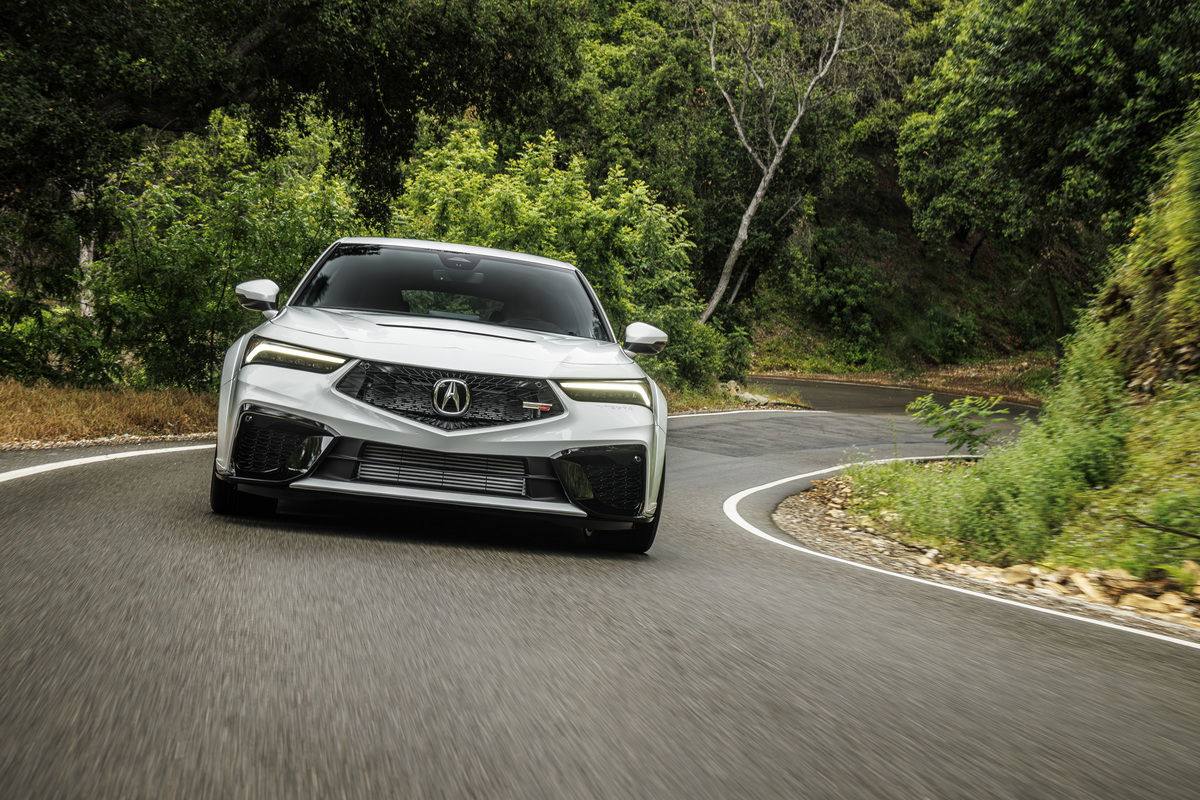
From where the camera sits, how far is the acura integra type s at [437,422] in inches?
216

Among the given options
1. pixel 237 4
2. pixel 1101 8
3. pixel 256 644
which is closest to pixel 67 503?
pixel 256 644

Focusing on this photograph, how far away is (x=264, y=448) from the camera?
5508mm

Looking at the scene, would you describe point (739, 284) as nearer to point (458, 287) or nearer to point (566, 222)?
point (566, 222)

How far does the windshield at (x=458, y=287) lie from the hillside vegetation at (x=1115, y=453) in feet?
13.7

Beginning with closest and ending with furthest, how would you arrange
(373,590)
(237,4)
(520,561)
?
(373,590)
(520,561)
(237,4)

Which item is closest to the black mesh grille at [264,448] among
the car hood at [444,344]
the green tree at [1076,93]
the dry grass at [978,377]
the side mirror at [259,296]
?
the car hood at [444,344]

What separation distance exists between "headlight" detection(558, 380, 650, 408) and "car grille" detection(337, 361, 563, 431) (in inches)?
11.7

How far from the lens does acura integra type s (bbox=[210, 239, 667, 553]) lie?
5.48 m

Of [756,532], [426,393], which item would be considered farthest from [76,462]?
[756,532]

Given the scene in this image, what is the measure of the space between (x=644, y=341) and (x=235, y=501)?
99.7 inches

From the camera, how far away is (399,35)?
49.1ft

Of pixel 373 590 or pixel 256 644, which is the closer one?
pixel 256 644

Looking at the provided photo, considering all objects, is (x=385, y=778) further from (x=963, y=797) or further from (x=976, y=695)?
(x=976, y=695)

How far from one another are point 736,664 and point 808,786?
125 cm
